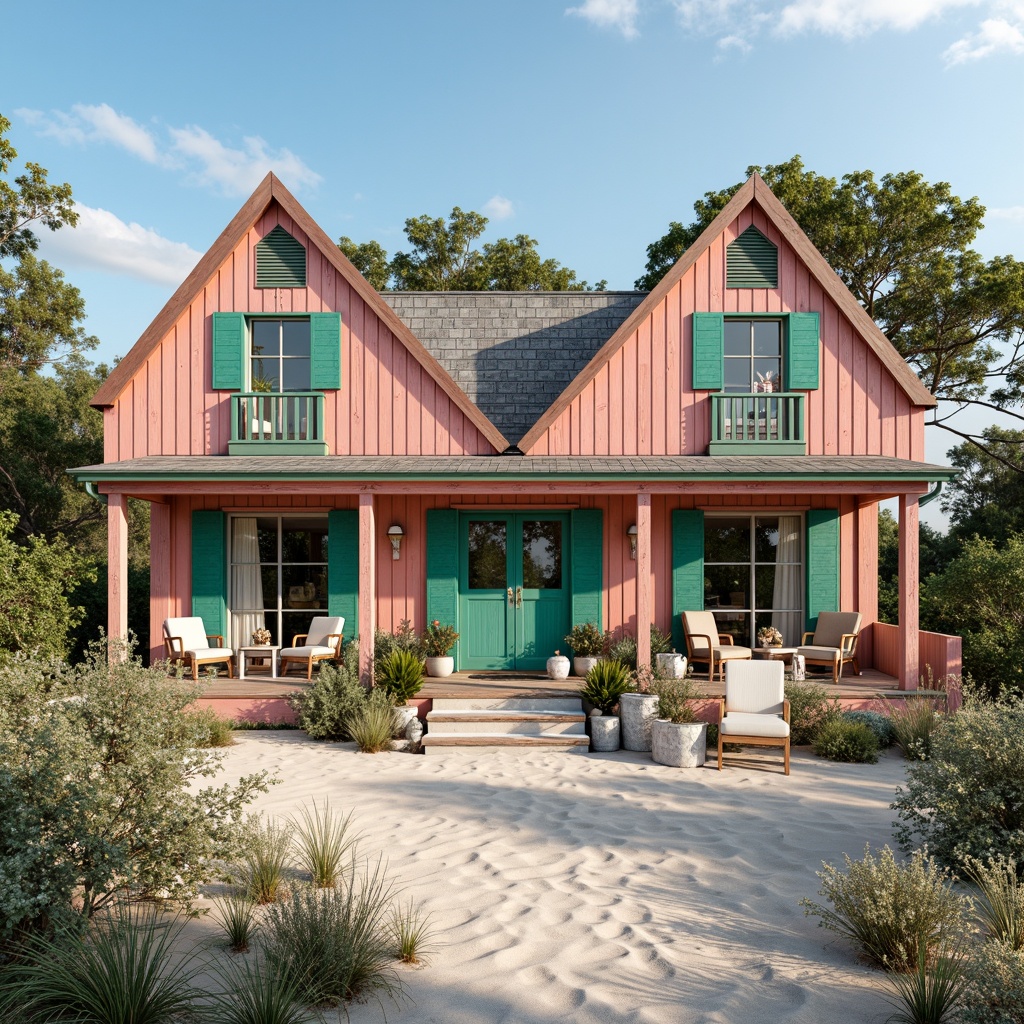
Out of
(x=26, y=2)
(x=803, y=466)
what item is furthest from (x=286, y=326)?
(x=803, y=466)

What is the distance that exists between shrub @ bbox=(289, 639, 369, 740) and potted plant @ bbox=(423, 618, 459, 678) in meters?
1.57

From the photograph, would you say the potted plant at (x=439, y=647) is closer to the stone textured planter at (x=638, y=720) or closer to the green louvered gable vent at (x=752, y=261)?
the stone textured planter at (x=638, y=720)

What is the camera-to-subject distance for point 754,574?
1164 centimetres

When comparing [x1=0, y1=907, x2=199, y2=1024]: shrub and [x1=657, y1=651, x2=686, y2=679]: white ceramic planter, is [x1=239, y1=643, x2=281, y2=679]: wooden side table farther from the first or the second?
[x1=0, y1=907, x2=199, y2=1024]: shrub

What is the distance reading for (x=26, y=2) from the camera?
10.2 metres

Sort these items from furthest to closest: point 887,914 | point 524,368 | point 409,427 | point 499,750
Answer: point 524,368 < point 409,427 < point 499,750 < point 887,914

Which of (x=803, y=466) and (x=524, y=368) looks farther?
(x=524, y=368)

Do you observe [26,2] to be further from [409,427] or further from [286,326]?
[409,427]

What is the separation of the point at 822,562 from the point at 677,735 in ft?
15.9

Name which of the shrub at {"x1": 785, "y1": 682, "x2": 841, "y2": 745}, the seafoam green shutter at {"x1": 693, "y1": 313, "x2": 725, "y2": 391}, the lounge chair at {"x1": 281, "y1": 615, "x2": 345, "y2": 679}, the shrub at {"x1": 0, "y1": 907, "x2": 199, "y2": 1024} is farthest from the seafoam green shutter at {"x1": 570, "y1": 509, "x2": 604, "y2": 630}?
the shrub at {"x1": 0, "y1": 907, "x2": 199, "y2": 1024}

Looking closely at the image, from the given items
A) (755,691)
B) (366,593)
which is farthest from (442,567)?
(755,691)

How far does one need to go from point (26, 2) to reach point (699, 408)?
10.9 metres

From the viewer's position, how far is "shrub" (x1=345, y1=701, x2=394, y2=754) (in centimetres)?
859

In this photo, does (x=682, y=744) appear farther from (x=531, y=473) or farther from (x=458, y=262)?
(x=458, y=262)
